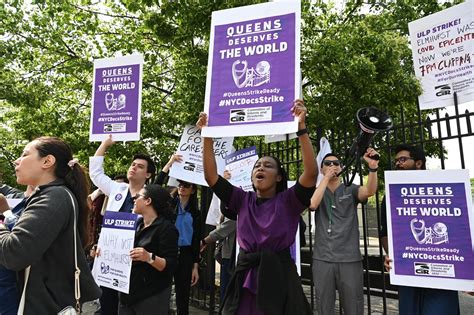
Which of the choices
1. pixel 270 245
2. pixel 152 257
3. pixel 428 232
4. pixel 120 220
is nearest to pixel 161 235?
pixel 152 257

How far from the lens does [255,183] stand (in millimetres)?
2832

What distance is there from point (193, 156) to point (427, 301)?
10.2 ft

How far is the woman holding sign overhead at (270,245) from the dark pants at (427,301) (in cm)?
130

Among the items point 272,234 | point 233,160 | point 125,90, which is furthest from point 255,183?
point 125,90

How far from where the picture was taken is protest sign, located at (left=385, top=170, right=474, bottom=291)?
3090 mm

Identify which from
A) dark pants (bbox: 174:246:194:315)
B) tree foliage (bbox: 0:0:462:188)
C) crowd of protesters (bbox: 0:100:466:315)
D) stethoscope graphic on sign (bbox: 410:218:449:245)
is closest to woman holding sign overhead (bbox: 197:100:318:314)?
crowd of protesters (bbox: 0:100:466:315)

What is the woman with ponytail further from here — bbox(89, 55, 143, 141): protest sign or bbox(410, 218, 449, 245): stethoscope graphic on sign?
bbox(410, 218, 449, 245): stethoscope graphic on sign

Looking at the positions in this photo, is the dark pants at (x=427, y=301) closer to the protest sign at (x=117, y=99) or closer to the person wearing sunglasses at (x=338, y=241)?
the person wearing sunglasses at (x=338, y=241)

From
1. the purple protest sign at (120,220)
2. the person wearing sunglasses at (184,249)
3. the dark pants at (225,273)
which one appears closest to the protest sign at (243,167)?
the person wearing sunglasses at (184,249)

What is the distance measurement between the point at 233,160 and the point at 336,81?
9.62ft

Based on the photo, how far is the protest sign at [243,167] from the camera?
4.68 m

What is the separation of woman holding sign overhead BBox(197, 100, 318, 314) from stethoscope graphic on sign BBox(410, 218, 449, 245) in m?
1.25

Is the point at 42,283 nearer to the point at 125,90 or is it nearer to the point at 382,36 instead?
the point at 125,90

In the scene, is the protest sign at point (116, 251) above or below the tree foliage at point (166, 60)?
below
